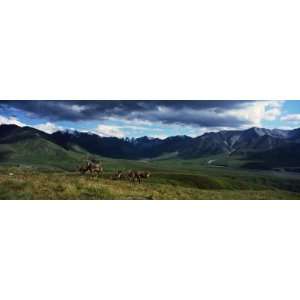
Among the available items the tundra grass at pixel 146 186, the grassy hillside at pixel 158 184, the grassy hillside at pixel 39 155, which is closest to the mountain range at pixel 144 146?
the grassy hillside at pixel 39 155

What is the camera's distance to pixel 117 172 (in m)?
14.5

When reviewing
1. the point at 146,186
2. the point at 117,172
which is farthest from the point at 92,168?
the point at 146,186

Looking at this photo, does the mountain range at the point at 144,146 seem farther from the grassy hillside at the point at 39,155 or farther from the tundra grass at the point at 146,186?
the tundra grass at the point at 146,186

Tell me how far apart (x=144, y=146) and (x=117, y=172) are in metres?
1.17

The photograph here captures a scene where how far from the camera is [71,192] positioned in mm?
13734

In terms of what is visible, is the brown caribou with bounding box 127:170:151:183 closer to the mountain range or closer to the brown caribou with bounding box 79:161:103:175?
the mountain range

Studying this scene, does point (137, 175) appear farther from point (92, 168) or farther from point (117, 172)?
point (92, 168)

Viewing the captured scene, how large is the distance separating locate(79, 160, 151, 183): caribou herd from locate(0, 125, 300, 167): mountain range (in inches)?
11.6

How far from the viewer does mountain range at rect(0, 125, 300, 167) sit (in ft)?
46.3

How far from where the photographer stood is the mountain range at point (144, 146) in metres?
14.1
